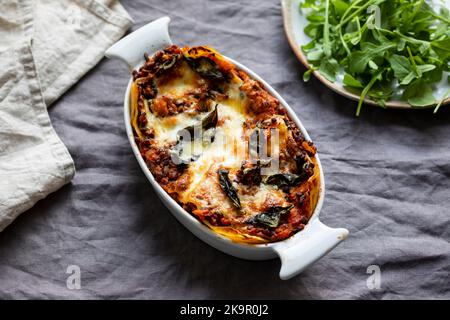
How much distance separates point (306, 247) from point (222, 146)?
0.50 m

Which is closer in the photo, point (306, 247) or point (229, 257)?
point (306, 247)

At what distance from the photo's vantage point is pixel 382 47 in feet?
8.47

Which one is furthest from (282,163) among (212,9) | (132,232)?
(212,9)


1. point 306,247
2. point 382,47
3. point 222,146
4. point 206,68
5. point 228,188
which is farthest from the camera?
point 382,47

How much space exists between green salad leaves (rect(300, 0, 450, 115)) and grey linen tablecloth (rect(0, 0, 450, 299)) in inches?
4.5

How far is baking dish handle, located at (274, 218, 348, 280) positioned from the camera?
1.98 m

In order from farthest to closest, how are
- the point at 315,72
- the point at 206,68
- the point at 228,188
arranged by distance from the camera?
the point at 315,72 → the point at 206,68 → the point at 228,188

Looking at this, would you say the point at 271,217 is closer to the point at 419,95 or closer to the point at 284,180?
the point at 284,180

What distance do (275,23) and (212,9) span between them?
322 millimetres

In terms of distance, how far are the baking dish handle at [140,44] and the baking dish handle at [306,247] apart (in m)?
0.97

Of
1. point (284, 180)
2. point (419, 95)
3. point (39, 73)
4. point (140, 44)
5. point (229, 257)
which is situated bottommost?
point (229, 257)

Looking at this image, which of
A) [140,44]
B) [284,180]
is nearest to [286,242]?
[284,180]

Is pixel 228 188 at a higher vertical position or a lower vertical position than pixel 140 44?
lower

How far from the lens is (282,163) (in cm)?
220
